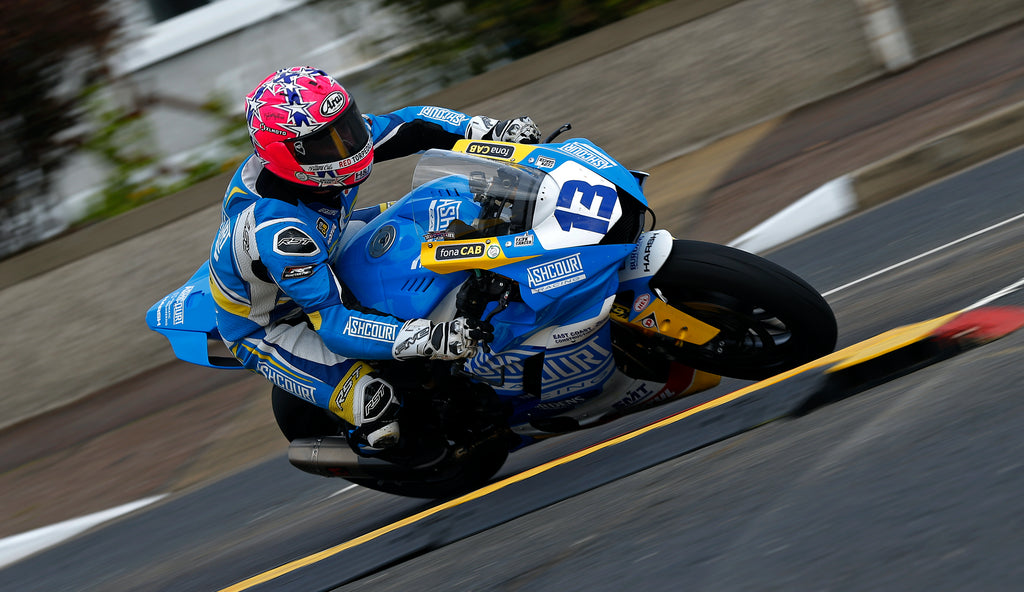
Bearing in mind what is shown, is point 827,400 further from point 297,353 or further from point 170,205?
point 170,205

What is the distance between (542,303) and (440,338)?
377mm

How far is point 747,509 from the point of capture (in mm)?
2605

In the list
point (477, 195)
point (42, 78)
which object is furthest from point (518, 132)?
point (42, 78)

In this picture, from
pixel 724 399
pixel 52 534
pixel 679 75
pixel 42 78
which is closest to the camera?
pixel 724 399

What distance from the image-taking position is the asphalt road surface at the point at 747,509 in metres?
2.22

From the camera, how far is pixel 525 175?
370 centimetres

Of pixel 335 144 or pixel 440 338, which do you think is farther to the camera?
pixel 335 144

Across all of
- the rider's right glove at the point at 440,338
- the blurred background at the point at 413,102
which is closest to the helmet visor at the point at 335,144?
the rider's right glove at the point at 440,338

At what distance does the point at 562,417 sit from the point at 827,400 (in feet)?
4.02

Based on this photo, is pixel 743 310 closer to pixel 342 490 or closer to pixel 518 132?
pixel 518 132

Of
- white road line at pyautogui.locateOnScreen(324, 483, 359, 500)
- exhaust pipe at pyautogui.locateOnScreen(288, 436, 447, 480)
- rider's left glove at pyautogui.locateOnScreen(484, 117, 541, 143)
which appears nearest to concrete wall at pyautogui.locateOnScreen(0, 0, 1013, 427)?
white road line at pyautogui.locateOnScreen(324, 483, 359, 500)

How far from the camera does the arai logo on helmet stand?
12.3 feet

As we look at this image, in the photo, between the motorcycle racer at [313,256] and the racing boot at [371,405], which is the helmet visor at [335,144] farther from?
the racing boot at [371,405]

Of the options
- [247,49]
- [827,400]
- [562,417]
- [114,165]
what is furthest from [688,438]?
[247,49]
